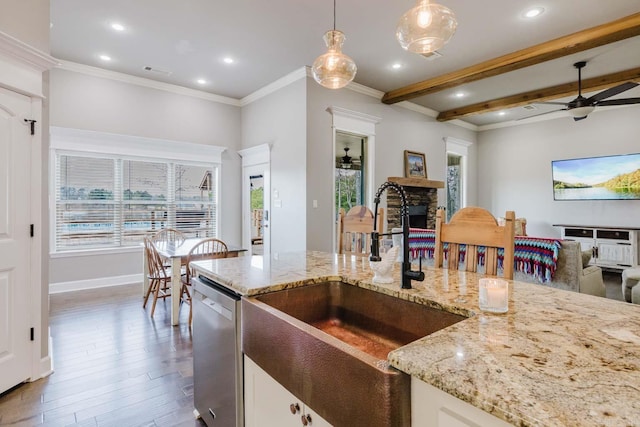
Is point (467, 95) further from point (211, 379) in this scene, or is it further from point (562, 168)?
point (211, 379)

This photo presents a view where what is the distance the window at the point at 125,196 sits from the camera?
A: 15.7 ft

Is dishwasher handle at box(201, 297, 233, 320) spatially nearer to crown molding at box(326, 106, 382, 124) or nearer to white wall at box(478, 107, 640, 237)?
crown molding at box(326, 106, 382, 124)

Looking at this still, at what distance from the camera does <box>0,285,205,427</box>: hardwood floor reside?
2018 mm

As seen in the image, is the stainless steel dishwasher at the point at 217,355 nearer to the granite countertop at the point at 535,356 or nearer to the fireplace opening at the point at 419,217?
the granite countertop at the point at 535,356

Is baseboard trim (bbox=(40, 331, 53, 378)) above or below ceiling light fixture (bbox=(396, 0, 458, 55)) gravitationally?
below

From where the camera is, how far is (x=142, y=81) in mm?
5172

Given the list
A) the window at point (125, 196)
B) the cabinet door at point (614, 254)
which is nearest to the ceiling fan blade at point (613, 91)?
the cabinet door at point (614, 254)

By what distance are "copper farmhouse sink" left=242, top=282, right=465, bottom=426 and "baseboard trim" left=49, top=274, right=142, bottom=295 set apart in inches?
185

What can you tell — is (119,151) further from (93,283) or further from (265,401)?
(265,401)

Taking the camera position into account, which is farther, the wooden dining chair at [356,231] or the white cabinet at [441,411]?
the wooden dining chair at [356,231]

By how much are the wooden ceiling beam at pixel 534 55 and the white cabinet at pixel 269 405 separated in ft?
A: 15.7

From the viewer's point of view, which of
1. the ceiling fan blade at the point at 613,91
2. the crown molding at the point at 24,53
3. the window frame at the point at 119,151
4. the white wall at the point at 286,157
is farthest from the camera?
the white wall at the point at 286,157

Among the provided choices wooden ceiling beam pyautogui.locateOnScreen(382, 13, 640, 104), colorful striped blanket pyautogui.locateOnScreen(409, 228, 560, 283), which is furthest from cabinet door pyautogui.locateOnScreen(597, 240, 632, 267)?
colorful striped blanket pyautogui.locateOnScreen(409, 228, 560, 283)

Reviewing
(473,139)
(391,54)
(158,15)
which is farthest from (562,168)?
(158,15)
